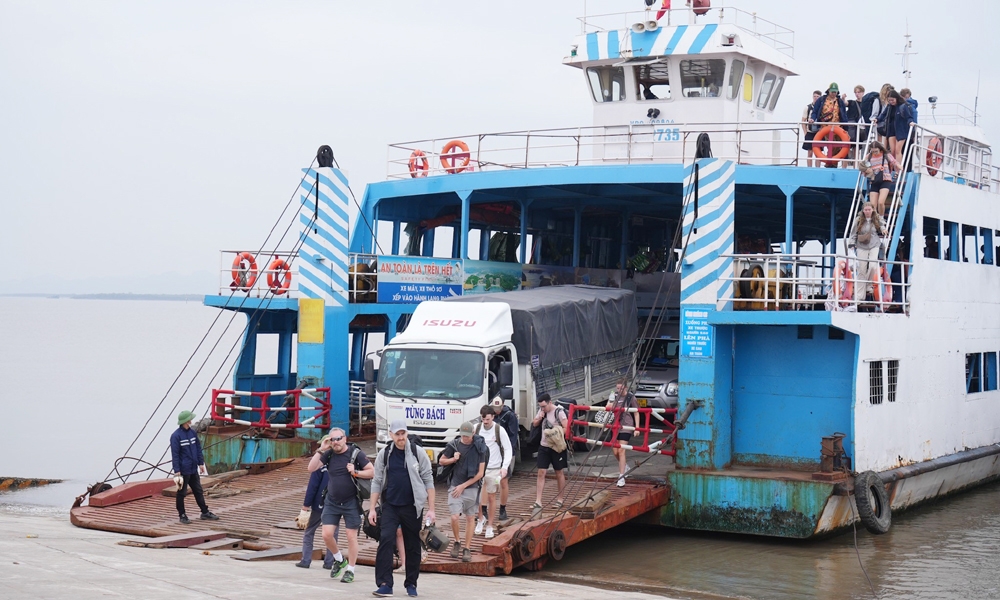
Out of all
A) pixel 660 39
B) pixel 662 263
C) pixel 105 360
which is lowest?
pixel 105 360

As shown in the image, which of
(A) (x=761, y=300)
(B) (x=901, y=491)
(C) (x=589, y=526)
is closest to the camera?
(C) (x=589, y=526)

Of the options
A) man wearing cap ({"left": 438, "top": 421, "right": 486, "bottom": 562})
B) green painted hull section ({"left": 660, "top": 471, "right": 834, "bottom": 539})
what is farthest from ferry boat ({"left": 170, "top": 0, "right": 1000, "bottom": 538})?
man wearing cap ({"left": 438, "top": 421, "right": 486, "bottom": 562})

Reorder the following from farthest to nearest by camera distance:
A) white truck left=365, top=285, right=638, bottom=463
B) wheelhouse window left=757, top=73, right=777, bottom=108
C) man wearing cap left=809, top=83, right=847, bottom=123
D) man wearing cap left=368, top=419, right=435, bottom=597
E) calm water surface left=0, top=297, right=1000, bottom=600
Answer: wheelhouse window left=757, top=73, right=777, bottom=108 < man wearing cap left=809, top=83, right=847, bottom=123 < white truck left=365, top=285, right=638, bottom=463 < calm water surface left=0, top=297, right=1000, bottom=600 < man wearing cap left=368, top=419, right=435, bottom=597

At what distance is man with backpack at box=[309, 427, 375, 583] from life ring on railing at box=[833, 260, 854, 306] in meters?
7.69

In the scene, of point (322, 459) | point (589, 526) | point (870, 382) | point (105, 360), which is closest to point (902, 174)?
point (870, 382)

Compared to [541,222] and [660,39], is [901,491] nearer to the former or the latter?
[660,39]

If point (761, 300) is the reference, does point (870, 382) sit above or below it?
below

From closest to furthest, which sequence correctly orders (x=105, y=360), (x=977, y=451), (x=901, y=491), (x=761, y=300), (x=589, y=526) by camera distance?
(x=589, y=526) < (x=761, y=300) < (x=901, y=491) < (x=977, y=451) < (x=105, y=360)

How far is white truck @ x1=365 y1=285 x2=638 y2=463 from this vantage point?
15906 mm

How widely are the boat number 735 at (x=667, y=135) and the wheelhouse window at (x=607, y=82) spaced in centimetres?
141

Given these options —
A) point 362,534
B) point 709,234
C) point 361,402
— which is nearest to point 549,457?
point 362,534

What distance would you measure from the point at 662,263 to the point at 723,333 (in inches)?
498

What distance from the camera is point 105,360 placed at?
278ft

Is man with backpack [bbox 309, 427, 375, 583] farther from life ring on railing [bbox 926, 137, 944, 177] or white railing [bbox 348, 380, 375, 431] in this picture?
life ring on railing [bbox 926, 137, 944, 177]
